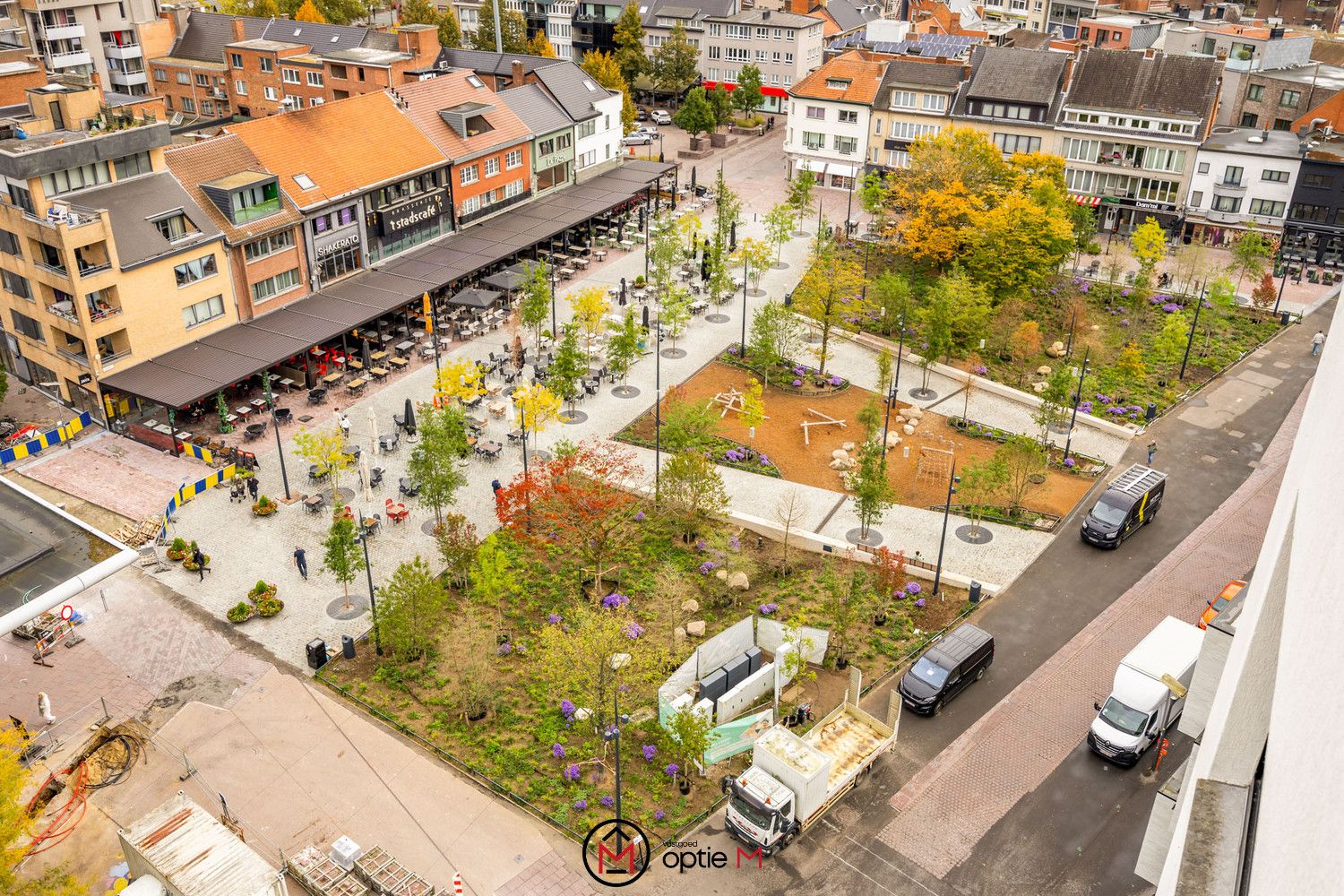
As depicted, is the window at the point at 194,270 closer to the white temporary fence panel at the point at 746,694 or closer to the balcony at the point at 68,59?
the white temporary fence panel at the point at 746,694

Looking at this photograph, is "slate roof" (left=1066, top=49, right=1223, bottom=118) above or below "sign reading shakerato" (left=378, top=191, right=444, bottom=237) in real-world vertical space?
above

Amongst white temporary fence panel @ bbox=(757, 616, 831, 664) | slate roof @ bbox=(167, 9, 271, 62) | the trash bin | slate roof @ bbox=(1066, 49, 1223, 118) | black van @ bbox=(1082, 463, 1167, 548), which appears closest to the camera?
the trash bin

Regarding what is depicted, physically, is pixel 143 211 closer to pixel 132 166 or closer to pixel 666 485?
pixel 132 166

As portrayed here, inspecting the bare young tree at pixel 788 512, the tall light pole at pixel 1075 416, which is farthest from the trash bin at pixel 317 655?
the tall light pole at pixel 1075 416

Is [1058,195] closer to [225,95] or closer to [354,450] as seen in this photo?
[354,450]

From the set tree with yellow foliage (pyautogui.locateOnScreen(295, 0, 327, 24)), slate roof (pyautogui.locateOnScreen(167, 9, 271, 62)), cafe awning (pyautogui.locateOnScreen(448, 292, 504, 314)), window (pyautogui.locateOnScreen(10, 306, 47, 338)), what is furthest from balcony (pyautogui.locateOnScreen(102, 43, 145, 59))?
cafe awning (pyautogui.locateOnScreen(448, 292, 504, 314))

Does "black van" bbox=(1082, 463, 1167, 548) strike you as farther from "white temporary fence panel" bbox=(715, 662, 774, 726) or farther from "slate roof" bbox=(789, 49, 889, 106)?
"slate roof" bbox=(789, 49, 889, 106)
